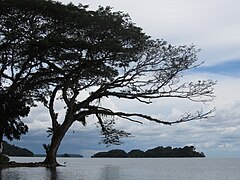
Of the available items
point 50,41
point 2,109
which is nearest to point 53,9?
point 50,41

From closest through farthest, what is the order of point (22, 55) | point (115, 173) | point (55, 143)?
point (22, 55) < point (115, 173) < point (55, 143)

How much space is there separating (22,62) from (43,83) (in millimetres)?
2973

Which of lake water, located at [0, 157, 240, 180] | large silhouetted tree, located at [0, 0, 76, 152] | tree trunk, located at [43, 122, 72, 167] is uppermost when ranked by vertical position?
large silhouetted tree, located at [0, 0, 76, 152]

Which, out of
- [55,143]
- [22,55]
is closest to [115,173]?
[55,143]

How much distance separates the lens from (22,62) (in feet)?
94.0

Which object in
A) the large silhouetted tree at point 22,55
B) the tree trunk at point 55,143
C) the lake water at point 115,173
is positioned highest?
the large silhouetted tree at point 22,55

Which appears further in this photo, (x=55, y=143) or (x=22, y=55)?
(x=55, y=143)

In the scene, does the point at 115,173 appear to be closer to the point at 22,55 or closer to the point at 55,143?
the point at 55,143

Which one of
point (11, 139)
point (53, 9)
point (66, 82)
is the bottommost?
point (11, 139)

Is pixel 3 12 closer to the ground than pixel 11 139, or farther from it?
farther from it

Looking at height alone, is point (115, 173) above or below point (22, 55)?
below

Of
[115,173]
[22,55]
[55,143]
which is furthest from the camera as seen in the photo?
[55,143]

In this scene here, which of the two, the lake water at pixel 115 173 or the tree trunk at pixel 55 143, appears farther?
the tree trunk at pixel 55 143

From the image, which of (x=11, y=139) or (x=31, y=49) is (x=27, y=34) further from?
(x=11, y=139)
